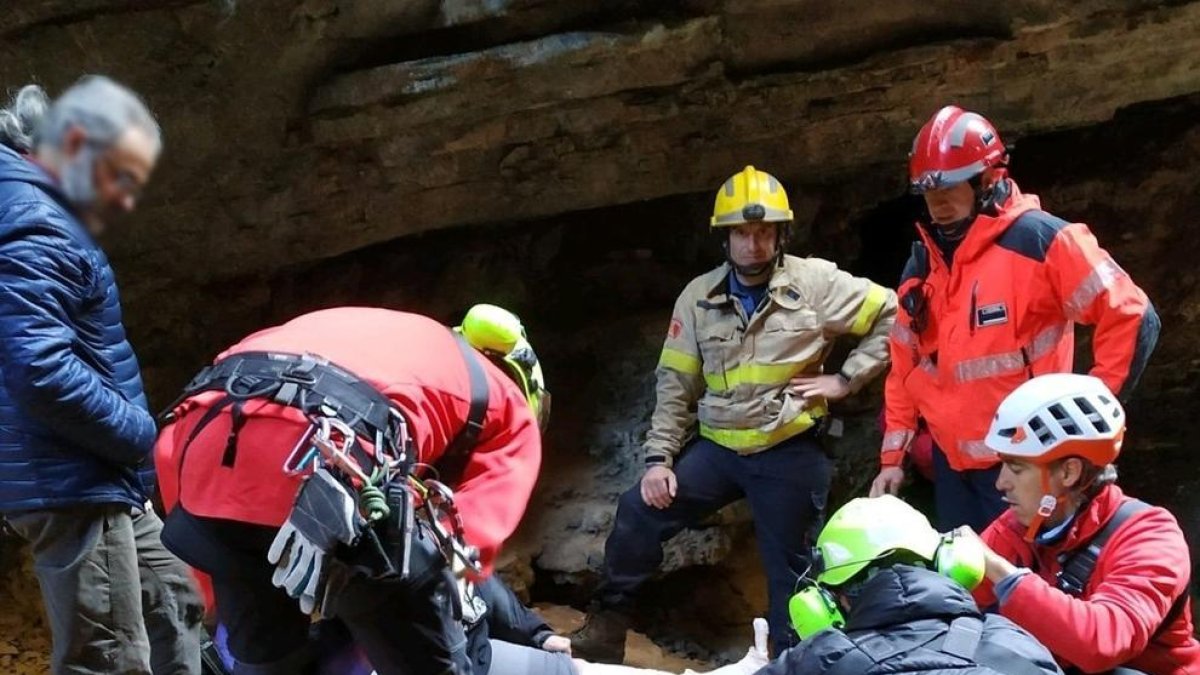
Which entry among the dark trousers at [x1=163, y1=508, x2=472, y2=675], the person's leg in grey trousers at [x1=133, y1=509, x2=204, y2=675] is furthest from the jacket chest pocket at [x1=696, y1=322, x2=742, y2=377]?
the person's leg in grey trousers at [x1=133, y1=509, x2=204, y2=675]

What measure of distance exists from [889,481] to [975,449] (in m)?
0.41

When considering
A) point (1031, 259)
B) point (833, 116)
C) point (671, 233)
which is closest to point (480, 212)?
point (671, 233)

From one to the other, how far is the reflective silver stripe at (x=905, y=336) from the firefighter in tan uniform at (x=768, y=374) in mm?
335

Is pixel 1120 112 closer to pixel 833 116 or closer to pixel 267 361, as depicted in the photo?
pixel 833 116

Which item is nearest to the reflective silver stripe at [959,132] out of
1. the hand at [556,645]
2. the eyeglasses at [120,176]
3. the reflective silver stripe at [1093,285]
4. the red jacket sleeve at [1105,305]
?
the red jacket sleeve at [1105,305]

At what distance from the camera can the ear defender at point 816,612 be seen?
83.0 inches

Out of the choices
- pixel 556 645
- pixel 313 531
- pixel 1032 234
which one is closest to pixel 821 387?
pixel 1032 234

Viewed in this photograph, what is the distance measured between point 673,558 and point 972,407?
2127 mm

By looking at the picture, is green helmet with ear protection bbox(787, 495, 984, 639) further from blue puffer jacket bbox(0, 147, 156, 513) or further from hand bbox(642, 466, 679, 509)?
hand bbox(642, 466, 679, 509)

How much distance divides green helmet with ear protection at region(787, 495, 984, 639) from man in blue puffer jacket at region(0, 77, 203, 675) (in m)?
1.57

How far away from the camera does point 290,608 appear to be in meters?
2.19

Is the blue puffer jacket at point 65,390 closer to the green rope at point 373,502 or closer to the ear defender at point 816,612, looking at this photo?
the green rope at point 373,502

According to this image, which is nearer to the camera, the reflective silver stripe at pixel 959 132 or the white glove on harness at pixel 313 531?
the white glove on harness at pixel 313 531

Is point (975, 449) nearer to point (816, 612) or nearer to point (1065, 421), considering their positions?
point (1065, 421)
